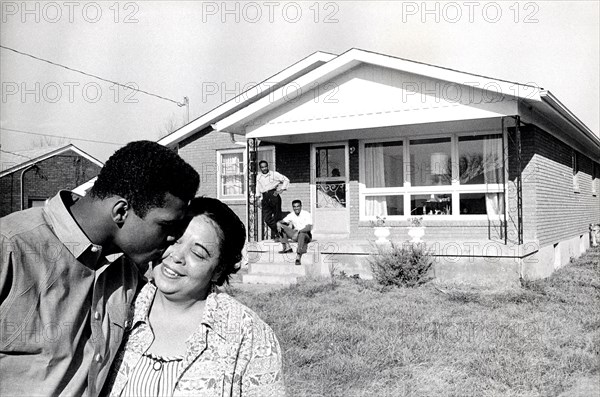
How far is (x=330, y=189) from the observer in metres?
14.4

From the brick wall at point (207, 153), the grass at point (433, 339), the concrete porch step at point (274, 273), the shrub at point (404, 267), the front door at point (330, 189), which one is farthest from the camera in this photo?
the brick wall at point (207, 153)

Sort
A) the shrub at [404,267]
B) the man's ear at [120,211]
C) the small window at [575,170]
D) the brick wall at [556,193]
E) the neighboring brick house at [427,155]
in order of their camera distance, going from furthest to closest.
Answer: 1. the small window at [575,170]
2. the brick wall at [556,193]
3. the neighboring brick house at [427,155]
4. the shrub at [404,267]
5. the man's ear at [120,211]

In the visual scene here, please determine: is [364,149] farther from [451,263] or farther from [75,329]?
[75,329]

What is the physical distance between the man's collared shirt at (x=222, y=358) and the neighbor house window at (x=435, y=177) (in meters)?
10.4

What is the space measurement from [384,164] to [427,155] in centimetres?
112

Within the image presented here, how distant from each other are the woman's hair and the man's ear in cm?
41

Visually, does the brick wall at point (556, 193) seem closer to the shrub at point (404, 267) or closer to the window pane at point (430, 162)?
the window pane at point (430, 162)

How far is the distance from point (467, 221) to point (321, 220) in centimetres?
380

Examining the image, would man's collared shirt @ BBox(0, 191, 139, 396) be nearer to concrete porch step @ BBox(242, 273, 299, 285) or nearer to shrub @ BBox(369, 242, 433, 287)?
shrub @ BBox(369, 242, 433, 287)

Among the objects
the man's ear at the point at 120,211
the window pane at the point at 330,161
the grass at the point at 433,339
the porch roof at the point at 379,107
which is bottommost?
the grass at the point at 433,339

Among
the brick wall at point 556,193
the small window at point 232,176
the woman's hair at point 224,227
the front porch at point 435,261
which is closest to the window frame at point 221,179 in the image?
the small window at point 232,176

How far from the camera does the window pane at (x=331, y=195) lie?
14.3m

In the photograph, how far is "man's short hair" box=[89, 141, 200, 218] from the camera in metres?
2.11

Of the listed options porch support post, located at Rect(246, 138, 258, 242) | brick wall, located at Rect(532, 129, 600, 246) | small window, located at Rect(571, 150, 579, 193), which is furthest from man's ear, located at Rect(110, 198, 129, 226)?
small window, located at Rect(571, 150, 579, 193)
